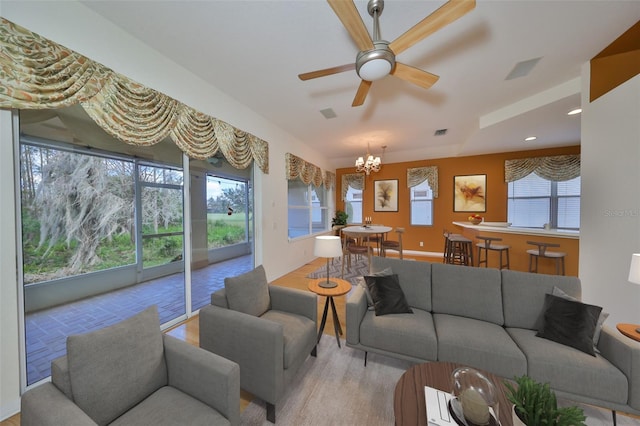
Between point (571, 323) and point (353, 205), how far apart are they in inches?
232

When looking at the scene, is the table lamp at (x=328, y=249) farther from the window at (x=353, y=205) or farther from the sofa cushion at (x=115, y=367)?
the window at (x=353, y=205)

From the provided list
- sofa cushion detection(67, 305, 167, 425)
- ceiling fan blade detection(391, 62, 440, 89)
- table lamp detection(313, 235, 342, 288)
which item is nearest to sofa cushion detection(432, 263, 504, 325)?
table lamp detection(313, 235, 342, 288)

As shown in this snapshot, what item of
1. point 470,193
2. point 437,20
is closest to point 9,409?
point 437,20

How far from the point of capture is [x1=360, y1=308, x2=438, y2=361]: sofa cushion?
67.9 inches

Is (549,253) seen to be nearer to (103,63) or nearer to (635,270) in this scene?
(635,270)

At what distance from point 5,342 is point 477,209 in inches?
306

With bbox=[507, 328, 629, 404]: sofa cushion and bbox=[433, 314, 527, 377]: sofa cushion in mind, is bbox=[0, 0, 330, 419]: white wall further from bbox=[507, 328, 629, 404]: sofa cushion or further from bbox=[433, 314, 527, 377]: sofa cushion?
bbox=[507, 328, 629, 404]: sofa cushion

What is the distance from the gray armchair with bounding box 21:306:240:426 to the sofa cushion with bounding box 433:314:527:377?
1.55 m

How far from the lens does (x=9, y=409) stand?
→ 1.50 m

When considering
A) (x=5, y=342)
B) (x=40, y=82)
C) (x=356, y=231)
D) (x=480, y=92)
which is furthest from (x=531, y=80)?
(x=5, y=342)

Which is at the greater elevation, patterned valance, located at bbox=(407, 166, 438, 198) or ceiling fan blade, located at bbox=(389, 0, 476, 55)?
ceiling fan blade, located at bbox=(389, 0, 476, 55)

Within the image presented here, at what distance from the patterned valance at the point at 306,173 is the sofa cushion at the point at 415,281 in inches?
123

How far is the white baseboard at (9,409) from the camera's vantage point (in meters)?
1.47

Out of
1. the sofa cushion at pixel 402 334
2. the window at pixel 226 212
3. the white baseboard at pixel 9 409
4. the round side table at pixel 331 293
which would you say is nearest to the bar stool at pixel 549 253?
the sofa cushion at pixel 402 334
